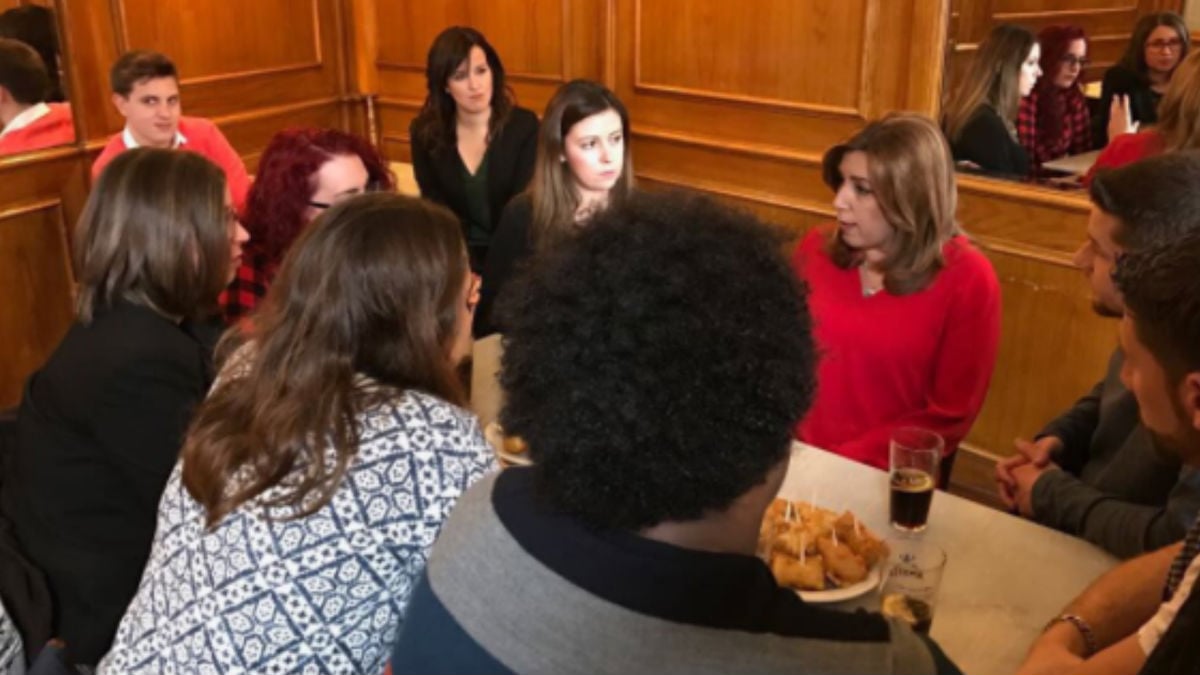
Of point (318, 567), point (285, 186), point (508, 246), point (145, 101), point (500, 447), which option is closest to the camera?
point (318, 567)

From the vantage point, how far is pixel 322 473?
47.7 inches

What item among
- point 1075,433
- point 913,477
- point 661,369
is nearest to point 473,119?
point 1075,433

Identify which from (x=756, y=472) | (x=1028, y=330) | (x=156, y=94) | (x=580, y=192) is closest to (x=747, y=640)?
(x=756, y=472)

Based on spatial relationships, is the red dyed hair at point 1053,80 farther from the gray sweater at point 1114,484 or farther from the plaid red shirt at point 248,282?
the plaid red shirt at point 248,282

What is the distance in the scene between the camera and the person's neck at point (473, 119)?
3627mm

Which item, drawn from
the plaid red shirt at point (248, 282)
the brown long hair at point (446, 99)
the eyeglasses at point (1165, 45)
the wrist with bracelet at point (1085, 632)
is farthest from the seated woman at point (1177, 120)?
the plaid red shirt at point (248, 282)

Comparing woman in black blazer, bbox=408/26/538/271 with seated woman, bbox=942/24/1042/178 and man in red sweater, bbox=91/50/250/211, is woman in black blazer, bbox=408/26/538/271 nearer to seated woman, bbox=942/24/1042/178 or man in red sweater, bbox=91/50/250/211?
man in red sweater, bbox=91/50/250/211

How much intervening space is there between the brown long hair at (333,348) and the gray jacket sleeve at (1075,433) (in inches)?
46.0

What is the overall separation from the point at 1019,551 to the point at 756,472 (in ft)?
2.81

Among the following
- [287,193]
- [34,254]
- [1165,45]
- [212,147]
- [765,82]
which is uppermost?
[1165,45]

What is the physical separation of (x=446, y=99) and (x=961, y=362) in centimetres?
216

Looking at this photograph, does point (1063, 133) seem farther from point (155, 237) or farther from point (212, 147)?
point (212, 147)

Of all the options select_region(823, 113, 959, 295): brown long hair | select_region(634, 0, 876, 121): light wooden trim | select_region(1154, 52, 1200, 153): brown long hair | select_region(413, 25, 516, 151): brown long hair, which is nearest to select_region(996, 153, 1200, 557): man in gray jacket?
select_region(823, 113, 959, 295): brown long hair

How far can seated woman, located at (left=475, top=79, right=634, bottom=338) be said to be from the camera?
8.87 ft
